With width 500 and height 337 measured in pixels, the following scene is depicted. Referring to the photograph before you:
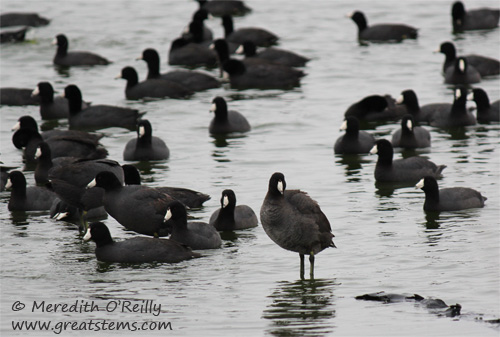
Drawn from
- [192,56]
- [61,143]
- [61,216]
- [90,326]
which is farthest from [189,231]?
[192,56]

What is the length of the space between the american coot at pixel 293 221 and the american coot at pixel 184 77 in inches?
550

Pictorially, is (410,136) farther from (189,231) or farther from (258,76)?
(258,76)

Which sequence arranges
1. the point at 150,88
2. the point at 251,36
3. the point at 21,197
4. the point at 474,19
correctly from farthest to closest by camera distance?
the point at 474,19, the point at 251,36, the point at 150,88, the point at 21,197

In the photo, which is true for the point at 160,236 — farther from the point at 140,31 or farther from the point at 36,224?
the point at 140,31

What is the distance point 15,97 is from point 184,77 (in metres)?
4.44

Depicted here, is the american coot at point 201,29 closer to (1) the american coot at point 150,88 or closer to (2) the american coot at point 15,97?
(1) the american coot at point 150,88

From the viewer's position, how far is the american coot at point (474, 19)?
111ft

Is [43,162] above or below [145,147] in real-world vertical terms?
above

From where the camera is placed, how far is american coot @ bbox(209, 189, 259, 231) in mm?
13820

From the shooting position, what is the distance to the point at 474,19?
34188mm

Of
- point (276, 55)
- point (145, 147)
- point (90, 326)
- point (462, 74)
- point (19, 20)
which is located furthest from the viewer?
point (19, 20)

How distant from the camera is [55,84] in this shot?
88.6 ft

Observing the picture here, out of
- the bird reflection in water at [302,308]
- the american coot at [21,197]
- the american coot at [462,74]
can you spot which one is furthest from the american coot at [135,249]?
the american coot at [462,74]

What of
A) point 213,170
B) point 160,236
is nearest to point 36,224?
point 160,236
